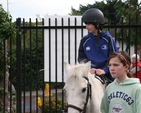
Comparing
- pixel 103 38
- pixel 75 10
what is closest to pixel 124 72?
pixel 103 38

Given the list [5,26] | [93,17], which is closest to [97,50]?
[93,17]

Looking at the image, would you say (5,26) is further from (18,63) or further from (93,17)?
(93,17)

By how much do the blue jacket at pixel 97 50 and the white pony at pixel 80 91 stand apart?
2.10ft

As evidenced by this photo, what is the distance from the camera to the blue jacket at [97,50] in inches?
215

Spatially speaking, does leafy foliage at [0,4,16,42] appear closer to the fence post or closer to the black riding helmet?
the fence post

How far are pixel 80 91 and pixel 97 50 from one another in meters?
1.16

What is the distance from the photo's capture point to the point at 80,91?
14.7ft

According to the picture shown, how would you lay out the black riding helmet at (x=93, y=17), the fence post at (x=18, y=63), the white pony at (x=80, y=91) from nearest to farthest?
the white pony at (x=80, y=91), the black riding helmet at (x=93, y=17), the fence post at (x=18, y=63)

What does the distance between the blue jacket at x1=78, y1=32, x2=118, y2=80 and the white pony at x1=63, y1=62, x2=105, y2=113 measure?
0.64 metres

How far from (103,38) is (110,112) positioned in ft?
5.51

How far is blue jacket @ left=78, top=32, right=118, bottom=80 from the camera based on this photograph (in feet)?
17.9

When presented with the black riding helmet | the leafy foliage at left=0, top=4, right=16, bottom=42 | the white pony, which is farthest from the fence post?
the white pony

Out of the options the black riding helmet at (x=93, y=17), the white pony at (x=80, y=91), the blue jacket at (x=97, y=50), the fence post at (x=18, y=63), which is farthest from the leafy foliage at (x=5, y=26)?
the white pony at (x=80, y=91)

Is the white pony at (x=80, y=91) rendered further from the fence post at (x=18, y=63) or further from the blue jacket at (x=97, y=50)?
the fence post at (x=18, y=63)
